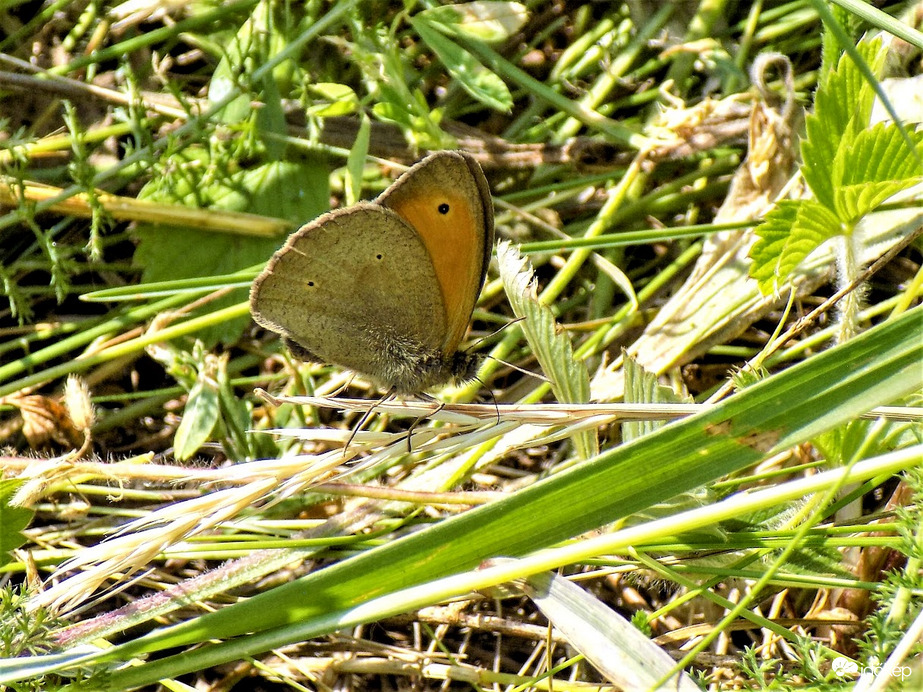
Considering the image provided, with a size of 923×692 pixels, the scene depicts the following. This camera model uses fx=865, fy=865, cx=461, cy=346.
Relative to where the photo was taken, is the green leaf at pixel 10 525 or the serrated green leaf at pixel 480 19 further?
the serrated green leaf at pixel 480 19

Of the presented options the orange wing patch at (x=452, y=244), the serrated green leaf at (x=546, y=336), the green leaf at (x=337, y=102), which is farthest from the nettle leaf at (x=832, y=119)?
the green leaf at (x=337, y=102)

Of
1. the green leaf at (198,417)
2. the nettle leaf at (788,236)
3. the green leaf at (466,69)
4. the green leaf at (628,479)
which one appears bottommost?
the green leaf at (198,417)

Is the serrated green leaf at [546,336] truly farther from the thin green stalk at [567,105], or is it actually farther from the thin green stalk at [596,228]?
the thin green stalk at [567,105]

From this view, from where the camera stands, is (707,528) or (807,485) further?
(707,528)

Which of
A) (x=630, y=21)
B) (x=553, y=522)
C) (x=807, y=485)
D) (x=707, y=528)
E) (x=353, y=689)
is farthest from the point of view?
(x=630, y=21)

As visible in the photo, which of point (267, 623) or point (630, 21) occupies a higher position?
point (630, 21)

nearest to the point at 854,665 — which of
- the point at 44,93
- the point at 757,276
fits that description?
the point at 757,276

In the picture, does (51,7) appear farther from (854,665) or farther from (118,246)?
(854,665)

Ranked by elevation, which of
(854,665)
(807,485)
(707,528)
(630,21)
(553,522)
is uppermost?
(630,21)
